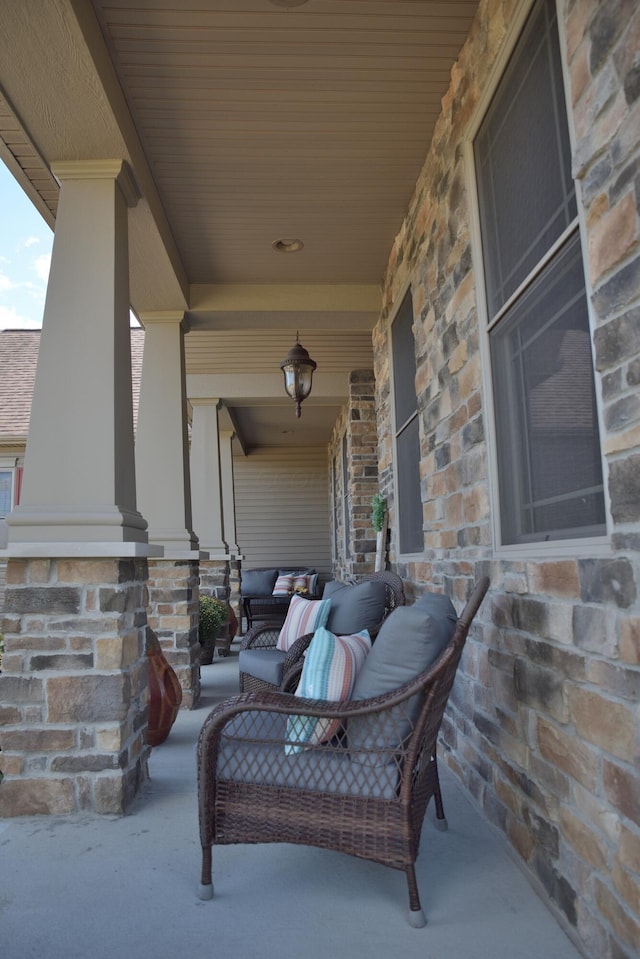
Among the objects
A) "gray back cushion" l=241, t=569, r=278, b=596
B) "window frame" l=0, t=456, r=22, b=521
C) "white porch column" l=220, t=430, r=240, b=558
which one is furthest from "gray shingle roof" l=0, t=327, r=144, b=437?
"gray back cushion" l=241, t=569, r=278, b=596

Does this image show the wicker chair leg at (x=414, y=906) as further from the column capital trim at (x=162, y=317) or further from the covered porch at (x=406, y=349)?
the column capital trim at (x=162, y=317)

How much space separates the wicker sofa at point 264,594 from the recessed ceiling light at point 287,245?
4566 mm

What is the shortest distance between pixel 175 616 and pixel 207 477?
3.06 metres

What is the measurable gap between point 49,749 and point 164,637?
2.04 m

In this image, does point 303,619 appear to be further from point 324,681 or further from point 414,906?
point 414,906

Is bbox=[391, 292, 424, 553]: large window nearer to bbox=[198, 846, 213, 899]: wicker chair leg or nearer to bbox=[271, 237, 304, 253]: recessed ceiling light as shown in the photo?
bbox=[271, 237, 304, 253]: recessed ceiling light

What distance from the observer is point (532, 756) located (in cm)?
212

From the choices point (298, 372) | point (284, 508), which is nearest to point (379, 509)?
point (298, 372)

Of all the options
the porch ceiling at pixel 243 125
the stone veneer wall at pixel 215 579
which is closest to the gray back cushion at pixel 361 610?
the porch ceiling at pixel 243 125

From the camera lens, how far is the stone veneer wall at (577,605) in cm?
152

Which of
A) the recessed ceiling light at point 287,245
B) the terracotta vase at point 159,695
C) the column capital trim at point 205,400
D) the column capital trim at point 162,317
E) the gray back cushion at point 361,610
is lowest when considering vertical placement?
the terracotta vase at point 159,695

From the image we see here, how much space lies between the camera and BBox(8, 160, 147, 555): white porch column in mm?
2910

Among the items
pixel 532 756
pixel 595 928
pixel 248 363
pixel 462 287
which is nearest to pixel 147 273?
pixel 462 287

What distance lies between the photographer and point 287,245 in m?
4.58
